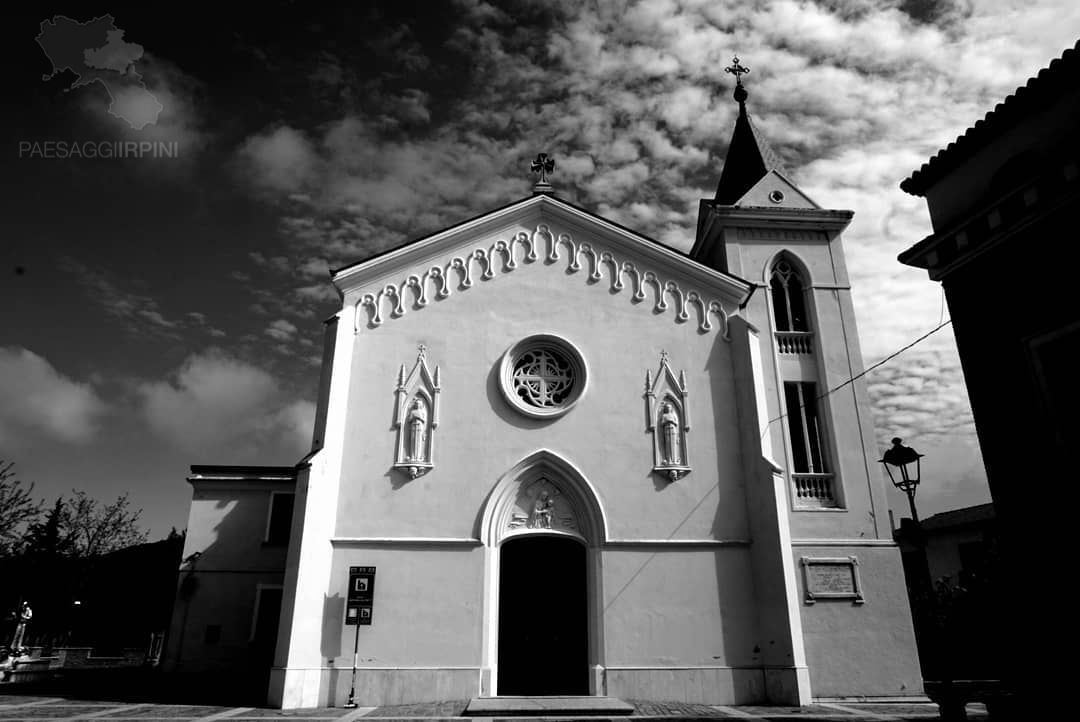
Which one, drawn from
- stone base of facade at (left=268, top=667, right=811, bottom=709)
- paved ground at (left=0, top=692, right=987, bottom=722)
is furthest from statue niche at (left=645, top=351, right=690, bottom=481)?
paved ground at (left=0, top=692, right=987, bottom=722)

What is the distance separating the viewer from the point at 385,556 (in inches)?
594

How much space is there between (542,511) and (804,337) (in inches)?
365

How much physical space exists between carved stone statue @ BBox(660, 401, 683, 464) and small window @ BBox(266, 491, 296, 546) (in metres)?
10.6

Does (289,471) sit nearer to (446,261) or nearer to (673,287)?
(446,261)

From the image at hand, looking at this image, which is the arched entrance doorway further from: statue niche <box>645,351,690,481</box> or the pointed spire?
the pointed spire

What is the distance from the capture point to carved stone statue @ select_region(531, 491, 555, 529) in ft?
51.8

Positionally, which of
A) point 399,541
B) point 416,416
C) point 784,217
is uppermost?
point 784,217

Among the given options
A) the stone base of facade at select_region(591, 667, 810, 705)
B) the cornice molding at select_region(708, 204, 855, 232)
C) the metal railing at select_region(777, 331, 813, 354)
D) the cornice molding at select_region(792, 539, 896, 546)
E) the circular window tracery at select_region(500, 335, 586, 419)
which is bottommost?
the stone base of facade at select_region(591, 667, 810, 705)

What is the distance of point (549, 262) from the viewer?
17.9m

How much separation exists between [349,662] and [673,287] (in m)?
12.0

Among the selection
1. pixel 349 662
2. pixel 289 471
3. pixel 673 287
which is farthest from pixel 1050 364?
pixel 289 471

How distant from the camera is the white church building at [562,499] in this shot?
48.0ft

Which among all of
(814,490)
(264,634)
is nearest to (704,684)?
(814,490)

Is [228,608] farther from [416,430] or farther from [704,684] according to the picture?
[704,684]
